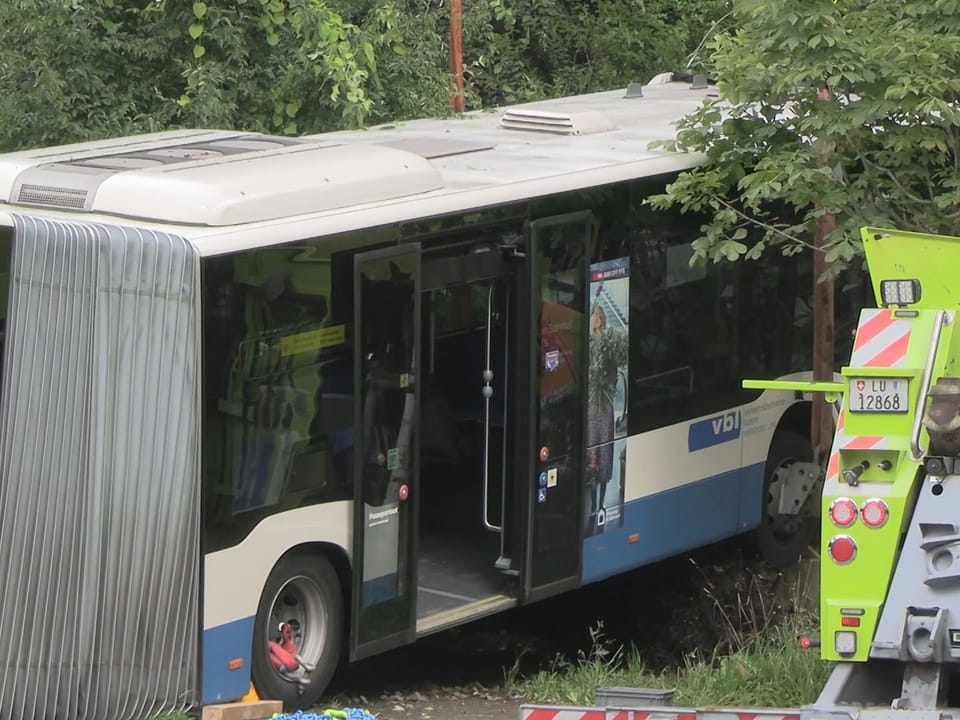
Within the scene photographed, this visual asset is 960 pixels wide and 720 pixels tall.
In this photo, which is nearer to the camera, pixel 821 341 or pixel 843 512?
pixel 843 512

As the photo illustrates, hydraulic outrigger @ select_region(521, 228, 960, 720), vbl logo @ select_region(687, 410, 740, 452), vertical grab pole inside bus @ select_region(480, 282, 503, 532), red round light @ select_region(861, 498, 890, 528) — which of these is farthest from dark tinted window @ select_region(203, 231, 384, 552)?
vbl logo @ select_region(687, 410, 740, 452)

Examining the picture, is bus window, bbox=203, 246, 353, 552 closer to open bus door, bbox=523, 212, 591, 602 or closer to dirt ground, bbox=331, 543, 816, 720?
open bus door, bbox=523, 212, 591, 602

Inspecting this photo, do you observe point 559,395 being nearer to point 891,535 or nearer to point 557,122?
point 557,122

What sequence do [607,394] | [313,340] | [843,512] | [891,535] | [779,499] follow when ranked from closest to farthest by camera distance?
1. [891,535]
2. [843,512]
3. [313,340]
4. [607,394]
5. [779,499]

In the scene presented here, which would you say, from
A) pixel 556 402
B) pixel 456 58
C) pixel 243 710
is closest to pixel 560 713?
pixel 243 710

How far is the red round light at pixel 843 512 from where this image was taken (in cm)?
700

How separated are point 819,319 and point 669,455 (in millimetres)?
1286

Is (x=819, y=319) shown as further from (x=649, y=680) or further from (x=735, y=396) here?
(x=649, y=680)

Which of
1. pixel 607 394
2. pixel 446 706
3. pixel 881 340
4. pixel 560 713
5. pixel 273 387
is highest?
pixel 881 340

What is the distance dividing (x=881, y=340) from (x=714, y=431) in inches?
134

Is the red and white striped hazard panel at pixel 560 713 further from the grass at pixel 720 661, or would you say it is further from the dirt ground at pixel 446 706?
the dirt ground at pixel 446 706

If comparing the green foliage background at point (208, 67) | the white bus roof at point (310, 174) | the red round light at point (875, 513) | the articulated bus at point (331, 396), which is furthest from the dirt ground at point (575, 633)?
the green foliage background at point (208, 67)

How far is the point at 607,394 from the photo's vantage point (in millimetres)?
9859

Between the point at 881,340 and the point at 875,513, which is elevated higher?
the point at 881,340
